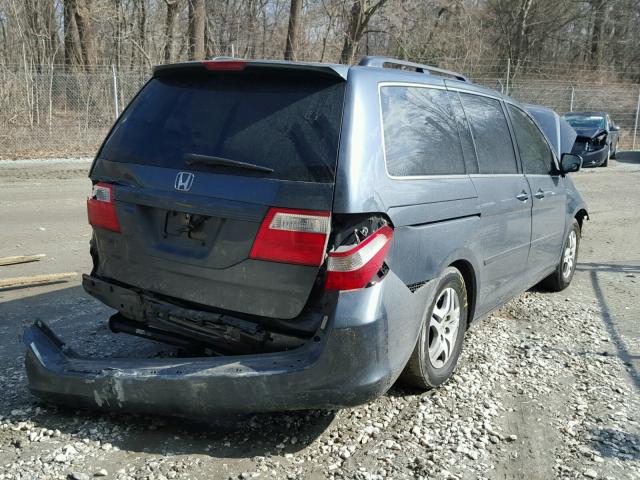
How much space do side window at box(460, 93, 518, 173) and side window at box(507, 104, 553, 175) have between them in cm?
24

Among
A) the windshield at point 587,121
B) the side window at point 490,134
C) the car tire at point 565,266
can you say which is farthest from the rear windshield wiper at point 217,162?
the windshield at point 587,121

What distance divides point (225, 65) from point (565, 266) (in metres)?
4.32

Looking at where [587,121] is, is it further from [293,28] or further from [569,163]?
[569,163]

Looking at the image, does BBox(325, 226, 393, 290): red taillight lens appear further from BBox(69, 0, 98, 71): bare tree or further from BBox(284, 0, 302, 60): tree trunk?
BBox(69, 0, 98, 71): bare tree

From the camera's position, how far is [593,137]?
18.9 meters

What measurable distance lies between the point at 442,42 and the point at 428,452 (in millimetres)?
28018

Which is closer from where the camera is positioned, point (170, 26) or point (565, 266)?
point (565, 266)

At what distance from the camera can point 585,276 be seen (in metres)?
6.96

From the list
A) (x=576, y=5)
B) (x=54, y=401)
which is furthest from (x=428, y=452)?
(x=576, y=5)

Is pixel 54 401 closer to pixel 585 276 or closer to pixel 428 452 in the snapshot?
pixel 428 452

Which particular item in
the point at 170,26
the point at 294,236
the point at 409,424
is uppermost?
the point at 170,26

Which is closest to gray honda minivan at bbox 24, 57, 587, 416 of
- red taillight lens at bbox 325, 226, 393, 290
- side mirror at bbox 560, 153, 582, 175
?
red taillight lens at bbox 325, 226, 393, 290

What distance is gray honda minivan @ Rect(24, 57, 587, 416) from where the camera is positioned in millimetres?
2973

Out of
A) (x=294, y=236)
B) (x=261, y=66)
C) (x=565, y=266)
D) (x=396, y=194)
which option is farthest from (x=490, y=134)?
(x=565, y=266)
